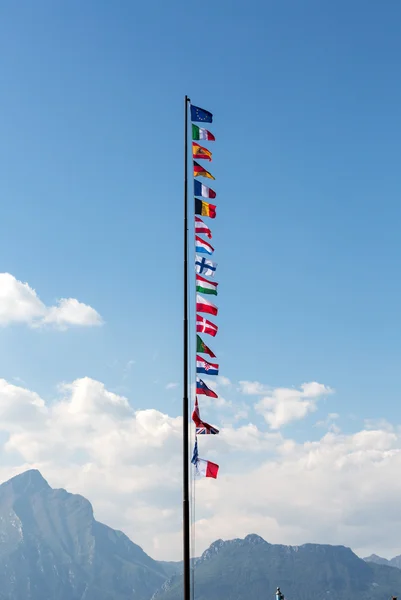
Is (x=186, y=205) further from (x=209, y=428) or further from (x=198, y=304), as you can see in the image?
(x=209, y=428)

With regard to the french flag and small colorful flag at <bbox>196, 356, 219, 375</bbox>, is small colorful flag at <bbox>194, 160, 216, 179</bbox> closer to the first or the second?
the french flag

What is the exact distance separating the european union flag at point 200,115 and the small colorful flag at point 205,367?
35.6 feet

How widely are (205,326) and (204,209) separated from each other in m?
5.24

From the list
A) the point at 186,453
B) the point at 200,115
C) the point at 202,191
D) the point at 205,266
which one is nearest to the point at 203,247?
the point at 205,266

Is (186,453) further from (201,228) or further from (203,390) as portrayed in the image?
(201,228)

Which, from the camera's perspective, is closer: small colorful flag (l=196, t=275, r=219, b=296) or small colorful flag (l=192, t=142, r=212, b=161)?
small colorful flag (l=196, t=275, r=219, b=296)

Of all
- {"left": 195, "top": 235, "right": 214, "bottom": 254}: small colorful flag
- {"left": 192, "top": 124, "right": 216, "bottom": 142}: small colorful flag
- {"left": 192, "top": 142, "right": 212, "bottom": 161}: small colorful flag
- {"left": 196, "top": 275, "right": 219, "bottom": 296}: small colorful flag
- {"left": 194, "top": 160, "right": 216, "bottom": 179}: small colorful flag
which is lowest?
{"left": 196, "top": 275, "right": 219, "bottom": 296}: small colorful flag

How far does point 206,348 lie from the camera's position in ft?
95.8

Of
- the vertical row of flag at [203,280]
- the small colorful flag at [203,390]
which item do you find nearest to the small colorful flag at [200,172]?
the vertical row of flag at [203,280]

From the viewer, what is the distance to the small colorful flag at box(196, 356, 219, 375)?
94.2ft

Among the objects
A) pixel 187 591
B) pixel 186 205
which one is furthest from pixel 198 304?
pixel 187 591

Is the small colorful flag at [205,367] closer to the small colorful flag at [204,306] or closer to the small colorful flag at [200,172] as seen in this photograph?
the small colorful flag at [204,306]

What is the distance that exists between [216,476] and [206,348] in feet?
17.4

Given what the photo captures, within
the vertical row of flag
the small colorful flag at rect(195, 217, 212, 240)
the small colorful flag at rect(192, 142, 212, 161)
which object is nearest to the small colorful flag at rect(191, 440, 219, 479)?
the vertical row of flag
